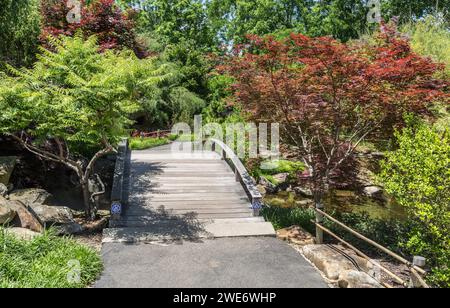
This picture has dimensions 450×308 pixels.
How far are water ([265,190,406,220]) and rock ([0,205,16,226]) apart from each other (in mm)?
8730

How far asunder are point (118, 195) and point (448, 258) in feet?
23.3

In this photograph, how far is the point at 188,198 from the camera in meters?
9.87

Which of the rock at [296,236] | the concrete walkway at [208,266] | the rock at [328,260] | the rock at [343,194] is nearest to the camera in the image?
the concrete walkway at [208,266]

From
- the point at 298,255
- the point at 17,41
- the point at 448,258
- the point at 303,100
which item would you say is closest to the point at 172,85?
the point at 17,41

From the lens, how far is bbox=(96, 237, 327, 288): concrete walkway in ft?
19.0

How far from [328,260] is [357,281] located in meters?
1.01

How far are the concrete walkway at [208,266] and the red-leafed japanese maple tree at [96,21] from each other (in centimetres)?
890

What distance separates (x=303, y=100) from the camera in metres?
8.32

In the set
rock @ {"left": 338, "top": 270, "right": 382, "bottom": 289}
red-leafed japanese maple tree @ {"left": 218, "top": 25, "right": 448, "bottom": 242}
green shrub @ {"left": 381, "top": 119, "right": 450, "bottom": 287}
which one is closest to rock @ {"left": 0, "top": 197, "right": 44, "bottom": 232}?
red-leafed japanese maple tree @ {"left": 218, "top": 25, "right": 448, "bottom": 242}

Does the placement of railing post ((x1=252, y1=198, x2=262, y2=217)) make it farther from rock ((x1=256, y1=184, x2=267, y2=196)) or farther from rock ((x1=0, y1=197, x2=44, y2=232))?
Result: rock ((x1=256, y1=184, x2=267, y2=196))

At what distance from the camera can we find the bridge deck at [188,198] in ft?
28.0

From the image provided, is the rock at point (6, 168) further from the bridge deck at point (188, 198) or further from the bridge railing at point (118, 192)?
the bridge deck at point (188, 198)

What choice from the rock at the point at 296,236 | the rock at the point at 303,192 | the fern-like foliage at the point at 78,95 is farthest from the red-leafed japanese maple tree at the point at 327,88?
the rock at the point at 303,192
